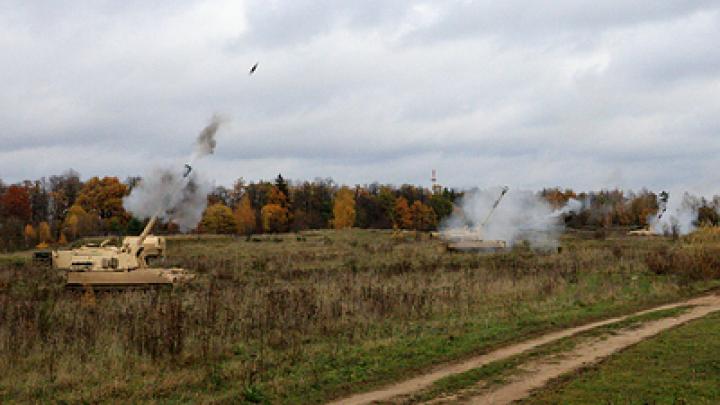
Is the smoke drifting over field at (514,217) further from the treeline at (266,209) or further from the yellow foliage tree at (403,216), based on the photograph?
the yellow foliage tree at (403,216)

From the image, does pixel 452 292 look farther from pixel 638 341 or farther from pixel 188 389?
pixel 188 389

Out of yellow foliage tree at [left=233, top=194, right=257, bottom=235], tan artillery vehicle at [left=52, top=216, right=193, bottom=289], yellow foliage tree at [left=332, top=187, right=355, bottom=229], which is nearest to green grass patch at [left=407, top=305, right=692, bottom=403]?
tan artillery vehicle at [left=52, top=216, right=193, bottom=289]

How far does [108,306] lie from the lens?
64.6 feet

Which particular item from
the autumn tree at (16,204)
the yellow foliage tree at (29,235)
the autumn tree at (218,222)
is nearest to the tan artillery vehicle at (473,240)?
the autumn tree at (218,222)

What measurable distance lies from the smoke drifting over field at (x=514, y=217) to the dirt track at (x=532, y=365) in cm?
3494

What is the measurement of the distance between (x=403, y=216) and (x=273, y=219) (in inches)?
850

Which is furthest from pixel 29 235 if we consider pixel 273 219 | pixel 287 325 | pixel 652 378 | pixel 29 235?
pixel 652 378

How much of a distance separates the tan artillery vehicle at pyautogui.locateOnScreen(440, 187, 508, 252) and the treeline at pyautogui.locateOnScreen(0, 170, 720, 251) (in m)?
9.66

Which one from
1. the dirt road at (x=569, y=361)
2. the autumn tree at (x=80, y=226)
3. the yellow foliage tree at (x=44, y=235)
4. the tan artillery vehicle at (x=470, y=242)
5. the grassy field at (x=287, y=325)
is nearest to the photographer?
the dirt road at (x=569, y=361)

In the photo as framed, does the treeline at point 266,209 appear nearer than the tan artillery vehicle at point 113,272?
No

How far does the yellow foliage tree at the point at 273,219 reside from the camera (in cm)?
8750

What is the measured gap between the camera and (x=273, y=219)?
8794 centimetres

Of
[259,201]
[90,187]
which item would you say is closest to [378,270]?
[90,187]

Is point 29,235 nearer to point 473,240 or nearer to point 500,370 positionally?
point 473,240
